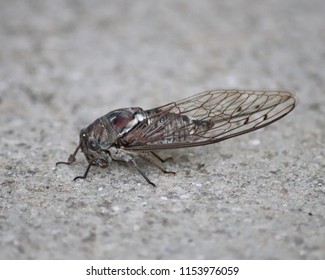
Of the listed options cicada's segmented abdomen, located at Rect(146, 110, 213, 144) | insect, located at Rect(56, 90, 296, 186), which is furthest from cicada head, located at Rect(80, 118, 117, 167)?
cicada's segmented abdomen, located at Rect(146, 110, 213, 144)

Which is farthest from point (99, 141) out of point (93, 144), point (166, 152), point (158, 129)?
point (166, 152)

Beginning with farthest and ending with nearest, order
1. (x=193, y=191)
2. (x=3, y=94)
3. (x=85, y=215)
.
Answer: (x=3, y=94) < (x=193, y=191) < (x=85, y=215)

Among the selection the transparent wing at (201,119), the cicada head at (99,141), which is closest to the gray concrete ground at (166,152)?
the cicada head at (99,141)

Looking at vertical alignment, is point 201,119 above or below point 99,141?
above

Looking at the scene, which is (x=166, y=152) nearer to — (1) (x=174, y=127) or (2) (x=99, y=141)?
(1) (x=174, y=127)

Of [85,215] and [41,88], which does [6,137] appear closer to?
[41,88]
